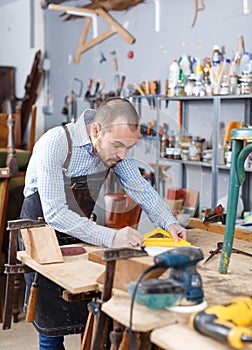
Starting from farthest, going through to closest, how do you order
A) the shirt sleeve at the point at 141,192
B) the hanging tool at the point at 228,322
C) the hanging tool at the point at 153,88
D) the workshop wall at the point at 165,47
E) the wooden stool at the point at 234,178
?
the hanging tool at the point at 153,88, the workshop wall at the point at 165,47, the shirt sleeve at the point at 141,192, the wooden stool at the point at 234,178, the hanging tool at the point at 228,322

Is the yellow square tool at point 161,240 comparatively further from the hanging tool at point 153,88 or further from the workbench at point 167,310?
the hanging tool at point 153,88

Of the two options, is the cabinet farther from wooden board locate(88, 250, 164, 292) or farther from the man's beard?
wooden board locate(88, 250, 164, 292)

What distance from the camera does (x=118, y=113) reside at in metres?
2.12

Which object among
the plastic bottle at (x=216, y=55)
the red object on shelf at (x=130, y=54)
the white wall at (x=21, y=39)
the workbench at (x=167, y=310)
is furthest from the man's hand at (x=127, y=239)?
the white wall at (x=21, y=39)

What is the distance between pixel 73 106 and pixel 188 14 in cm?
233

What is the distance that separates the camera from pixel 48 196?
2.17 m

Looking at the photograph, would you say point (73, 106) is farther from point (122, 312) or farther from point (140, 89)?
point (122, 312)

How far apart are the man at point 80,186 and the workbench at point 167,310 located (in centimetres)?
14

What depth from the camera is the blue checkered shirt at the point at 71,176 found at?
2.17 meters

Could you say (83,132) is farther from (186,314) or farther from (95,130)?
(186,314)

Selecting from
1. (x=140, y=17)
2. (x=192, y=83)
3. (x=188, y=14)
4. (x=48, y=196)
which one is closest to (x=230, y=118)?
(x=192, y=83)

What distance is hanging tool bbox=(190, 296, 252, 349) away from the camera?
4.22ft

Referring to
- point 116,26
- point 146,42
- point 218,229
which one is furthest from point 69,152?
point 116,26

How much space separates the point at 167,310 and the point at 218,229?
3.73ft
